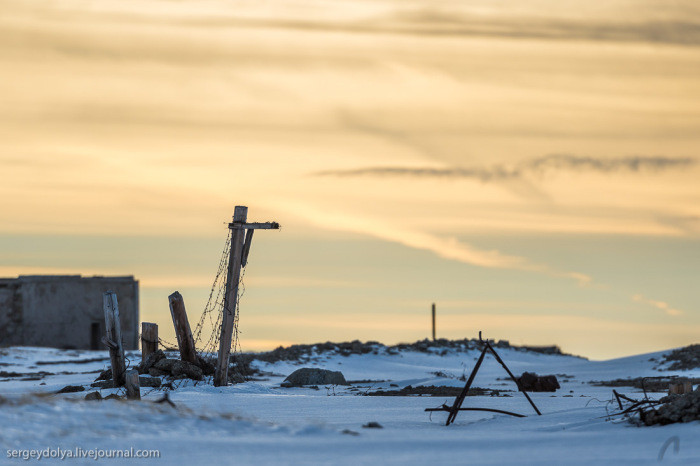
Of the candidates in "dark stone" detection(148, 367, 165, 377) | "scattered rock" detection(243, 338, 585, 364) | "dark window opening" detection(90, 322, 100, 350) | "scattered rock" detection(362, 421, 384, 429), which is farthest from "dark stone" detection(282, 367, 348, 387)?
"dark window opening" detection(90, 322, 100, 350)

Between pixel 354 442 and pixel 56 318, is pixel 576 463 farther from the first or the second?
pixel 56 318

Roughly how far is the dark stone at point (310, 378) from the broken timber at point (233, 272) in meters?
2.63

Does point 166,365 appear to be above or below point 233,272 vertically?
below

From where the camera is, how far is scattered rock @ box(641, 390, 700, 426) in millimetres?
10109

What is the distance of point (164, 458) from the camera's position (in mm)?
8492

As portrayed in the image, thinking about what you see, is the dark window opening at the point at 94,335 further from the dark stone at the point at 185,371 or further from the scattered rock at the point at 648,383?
the scattered rock at the point at 648,383

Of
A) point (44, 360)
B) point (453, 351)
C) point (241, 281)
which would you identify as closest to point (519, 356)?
point (453, 351)

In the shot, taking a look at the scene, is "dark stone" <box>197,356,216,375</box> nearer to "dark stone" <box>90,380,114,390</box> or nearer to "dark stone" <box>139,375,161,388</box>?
"dark stone" <box>139,375,161,388</box>

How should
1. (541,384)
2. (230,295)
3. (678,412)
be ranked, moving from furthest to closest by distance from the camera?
(541,384) < (230,295) < (678,412)

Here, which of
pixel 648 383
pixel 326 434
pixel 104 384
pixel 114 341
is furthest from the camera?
pixel 648 383

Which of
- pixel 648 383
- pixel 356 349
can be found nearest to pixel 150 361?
pixel 648 383

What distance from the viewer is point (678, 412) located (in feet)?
33.5

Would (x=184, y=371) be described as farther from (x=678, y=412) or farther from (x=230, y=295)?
(x=678, y=412)

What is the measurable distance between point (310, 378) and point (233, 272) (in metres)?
4.26
